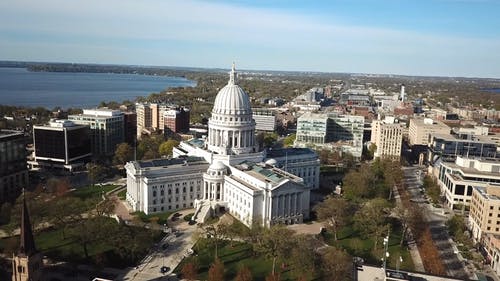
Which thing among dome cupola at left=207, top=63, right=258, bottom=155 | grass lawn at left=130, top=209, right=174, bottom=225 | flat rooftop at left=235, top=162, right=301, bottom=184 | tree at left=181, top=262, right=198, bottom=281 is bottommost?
grass lawn at left=130, top=209, right=174, bottom=225

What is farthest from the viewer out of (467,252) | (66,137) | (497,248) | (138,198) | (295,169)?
(66,137)

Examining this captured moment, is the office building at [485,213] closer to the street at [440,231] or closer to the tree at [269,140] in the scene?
the street at [440,231]

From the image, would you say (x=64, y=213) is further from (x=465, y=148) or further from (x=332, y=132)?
(x=332, y=132)

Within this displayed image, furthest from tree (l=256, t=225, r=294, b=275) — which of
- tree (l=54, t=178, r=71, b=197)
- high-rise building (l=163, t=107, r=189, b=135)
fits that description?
high-rise building (l=163, t=107, r=189, b=135)

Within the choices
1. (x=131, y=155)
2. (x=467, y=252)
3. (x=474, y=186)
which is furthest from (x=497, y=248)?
(x=131, y=155)

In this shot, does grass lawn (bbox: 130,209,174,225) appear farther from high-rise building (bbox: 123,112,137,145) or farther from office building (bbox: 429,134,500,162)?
office building (bbox: 429,134,500,162)

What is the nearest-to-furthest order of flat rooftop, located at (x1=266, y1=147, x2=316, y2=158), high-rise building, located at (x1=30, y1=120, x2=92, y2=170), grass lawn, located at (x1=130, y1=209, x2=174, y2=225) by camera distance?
grass lawn, located at (x1=130, y1=209, x2=174, y2=225) < flat rooftop, located at (x1=266, y1=147, x2=316, y2=158) < high-rise building, located at (x1=30, y1=120, x2=92, y2=170)

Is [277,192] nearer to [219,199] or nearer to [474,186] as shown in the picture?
[219,199]

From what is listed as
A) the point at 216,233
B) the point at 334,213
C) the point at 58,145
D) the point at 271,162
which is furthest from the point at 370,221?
the point at 58,145
